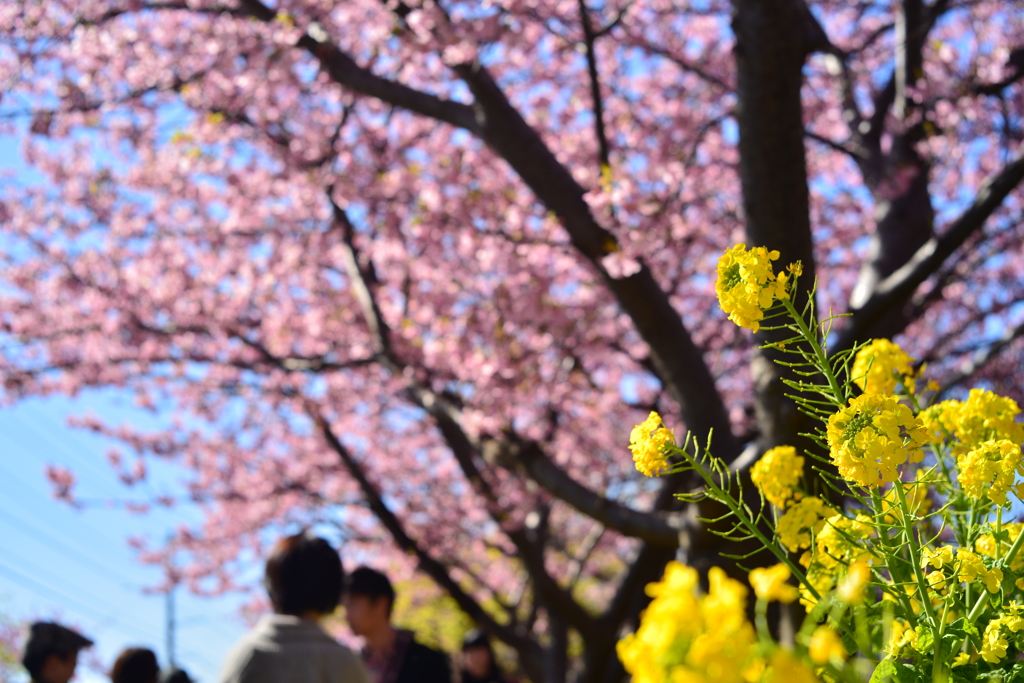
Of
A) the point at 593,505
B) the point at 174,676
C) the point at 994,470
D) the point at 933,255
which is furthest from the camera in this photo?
the point at 593,505

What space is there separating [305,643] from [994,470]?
2.26 m

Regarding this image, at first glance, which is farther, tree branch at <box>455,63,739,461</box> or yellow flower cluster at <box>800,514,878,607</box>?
tree branch at <box>455,63,739,461</box>

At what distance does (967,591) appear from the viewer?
110cm

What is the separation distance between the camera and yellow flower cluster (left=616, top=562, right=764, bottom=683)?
58cm

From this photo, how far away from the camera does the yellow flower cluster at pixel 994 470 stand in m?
1.07

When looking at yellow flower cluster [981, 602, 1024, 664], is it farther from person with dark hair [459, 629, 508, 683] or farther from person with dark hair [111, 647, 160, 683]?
person with dark hair [459, 629, 508, 683]

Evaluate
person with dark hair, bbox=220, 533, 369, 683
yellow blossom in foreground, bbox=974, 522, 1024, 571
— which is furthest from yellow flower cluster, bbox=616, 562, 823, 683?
person with dark hair, bbox=220, 533, 369, 683

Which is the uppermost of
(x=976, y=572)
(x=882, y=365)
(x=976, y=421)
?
(x=882, y=365)

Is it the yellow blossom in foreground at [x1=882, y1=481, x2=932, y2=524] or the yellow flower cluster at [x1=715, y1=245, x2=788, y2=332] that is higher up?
the yellow flower cluster at [x1=715, y1=245, x2=788, y2=332]

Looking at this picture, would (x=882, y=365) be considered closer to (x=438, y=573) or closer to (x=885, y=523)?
(x=885, y=523)

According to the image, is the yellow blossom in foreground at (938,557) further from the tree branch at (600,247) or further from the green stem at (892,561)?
the tree branch at (600,247)

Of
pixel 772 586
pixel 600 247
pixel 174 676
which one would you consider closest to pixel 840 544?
pixel 772 586

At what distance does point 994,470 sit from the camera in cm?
108

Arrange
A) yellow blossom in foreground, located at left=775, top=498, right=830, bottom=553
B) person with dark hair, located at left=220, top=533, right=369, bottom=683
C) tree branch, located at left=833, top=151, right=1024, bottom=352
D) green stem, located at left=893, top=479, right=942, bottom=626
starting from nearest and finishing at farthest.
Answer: green stem, located at left=893, top=479, right=942, bottom=626, yellow blossom in foreground, located at left=775, top=498, right=830, bottom=553, person with dark hair, located at left=220, top=533, right=369, bottom=683, tree branch, located at left=833, top=151, right=1024, bottom=352
